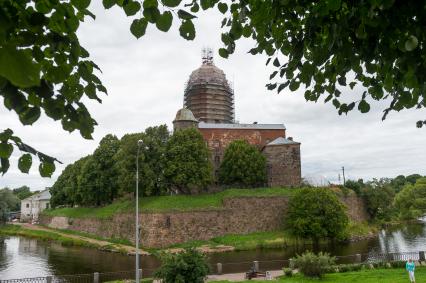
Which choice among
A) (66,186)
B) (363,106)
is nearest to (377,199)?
(66,186)

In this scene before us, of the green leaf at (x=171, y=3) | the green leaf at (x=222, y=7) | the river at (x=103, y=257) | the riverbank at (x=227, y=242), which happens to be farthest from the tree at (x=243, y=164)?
the green leaf at (x=171, y=3)

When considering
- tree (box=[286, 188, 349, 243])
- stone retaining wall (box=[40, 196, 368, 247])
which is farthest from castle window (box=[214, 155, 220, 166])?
tree (box=[286, 188, 349, 243])

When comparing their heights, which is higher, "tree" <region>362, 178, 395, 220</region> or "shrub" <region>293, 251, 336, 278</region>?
"tree" <region>362, 178, 395, 220</region>

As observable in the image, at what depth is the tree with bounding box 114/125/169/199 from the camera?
4103cm

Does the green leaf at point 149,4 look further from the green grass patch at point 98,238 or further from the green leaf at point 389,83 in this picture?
the green grass patch at point 98,238

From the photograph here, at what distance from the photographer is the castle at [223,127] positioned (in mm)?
48000

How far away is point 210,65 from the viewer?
66.4 meters

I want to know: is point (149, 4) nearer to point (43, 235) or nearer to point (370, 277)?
point (370, 277)

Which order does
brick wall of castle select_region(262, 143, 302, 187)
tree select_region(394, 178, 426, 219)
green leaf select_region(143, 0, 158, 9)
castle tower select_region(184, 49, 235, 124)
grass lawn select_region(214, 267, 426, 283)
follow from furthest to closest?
tree select_region(394, 178, 426, 219) → castle tower select_region(184, 49, 235, 124) → brick wall of castle select_region(262, 143, 302, 187) → grass lawn select_region(214, 267, 426, 283) → green leaf select_region(143, 0, 158, 9)

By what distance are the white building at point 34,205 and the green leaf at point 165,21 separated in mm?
91892

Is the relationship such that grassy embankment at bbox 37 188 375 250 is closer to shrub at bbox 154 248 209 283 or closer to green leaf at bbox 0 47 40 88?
shrub at bbox 154 248 209 283

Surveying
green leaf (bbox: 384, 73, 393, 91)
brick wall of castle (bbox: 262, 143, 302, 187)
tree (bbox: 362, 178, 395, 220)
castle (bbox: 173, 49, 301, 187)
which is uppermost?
castle (bbox: 173, 49, 301, 187)

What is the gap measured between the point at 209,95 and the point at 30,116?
198ft

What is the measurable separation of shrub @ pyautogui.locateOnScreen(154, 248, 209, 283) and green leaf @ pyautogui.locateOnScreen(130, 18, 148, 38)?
14.2m
